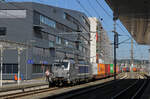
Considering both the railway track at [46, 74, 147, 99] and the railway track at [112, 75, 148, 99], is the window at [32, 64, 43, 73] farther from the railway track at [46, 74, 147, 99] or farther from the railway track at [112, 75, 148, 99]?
the railway track at [112, 75, 148, 99]

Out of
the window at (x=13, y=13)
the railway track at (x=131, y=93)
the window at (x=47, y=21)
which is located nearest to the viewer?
the railway track at (x=131, y=93)

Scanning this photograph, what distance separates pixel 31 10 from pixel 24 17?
1587 mm

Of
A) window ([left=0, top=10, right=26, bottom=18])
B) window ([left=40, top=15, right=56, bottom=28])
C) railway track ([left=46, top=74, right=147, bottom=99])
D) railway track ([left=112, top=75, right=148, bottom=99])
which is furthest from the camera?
window ([left=40, top=15, right=56, bottom=28])

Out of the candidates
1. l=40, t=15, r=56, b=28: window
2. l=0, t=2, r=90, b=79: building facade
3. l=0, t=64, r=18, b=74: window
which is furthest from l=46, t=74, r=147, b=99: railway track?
l=40, t=15, r=56, b=28: window

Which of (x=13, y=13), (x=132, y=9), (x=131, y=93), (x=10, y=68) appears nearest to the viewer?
Answer: (x=132, y=9)

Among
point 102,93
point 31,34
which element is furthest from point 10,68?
point 102,93

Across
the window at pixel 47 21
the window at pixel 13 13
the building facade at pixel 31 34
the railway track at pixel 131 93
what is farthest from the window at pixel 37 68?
the railway track at pixel 131 93

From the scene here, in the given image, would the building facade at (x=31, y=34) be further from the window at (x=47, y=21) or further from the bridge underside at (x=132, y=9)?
the bridge underside at (x=132, y=9)

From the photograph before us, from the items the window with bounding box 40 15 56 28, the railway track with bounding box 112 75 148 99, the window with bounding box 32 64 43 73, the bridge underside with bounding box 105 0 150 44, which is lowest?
the railway track with bounding box 112 75 148 99

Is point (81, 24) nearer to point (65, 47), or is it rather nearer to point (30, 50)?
point (65, 47)

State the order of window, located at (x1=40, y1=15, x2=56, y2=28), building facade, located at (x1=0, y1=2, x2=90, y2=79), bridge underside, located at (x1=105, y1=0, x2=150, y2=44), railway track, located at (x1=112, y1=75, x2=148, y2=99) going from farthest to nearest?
1. window, located at (x1=40, y1=15, x2=56, y2=28)
2. building facade, located at (x1=0, y1=2, x2=90, y2=79)
3. railway track, located at (x1=112, y1=75, x2=148, y2=99)
4. bridge underside, located at (x1=105, y1=0, x2=150, y2=44)

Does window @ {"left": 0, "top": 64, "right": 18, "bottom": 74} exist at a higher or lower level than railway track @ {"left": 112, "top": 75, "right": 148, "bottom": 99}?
higher

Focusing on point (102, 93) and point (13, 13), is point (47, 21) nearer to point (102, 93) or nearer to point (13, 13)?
point (13, 13)

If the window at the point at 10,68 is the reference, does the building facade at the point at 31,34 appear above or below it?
above
